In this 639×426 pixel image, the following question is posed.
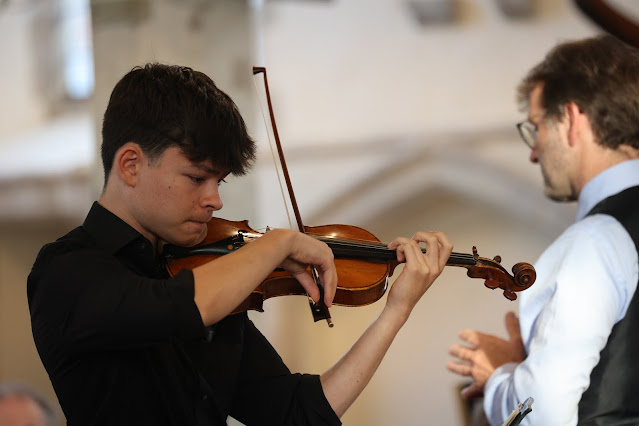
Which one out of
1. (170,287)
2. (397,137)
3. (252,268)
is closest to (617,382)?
(252,268)

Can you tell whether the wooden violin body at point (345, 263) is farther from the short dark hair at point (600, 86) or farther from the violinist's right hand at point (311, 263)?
the short dark hair at point (600, 86)

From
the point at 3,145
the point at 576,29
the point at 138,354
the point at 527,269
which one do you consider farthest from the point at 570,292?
the point at 3,145

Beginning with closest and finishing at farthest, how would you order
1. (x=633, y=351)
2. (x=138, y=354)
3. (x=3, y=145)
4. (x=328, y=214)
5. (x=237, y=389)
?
(x=138, y=354) → (x=237, y=389) → (x=633, y=351) → (x=3, y=145) → (x=328, y=214)

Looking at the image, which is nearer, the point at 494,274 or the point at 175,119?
the point at 175,119

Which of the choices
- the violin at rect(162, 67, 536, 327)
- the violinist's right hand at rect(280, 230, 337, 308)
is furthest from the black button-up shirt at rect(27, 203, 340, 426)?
the violinist's right hand at rect(280, 230, 337, 308)

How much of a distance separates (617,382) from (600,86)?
3.09 ft

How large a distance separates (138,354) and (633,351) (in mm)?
1368

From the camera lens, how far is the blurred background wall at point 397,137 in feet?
10.0

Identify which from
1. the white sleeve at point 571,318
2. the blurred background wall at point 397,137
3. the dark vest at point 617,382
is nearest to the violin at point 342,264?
the white sleeve at point 571,318

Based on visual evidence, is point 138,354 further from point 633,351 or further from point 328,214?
point 328,214

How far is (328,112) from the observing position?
3.16m

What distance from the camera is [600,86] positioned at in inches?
88.7

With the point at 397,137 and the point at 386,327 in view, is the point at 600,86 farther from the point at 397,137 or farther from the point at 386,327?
the point at 386,327

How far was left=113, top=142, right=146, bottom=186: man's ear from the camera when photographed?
4.08ft
